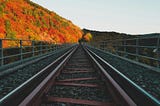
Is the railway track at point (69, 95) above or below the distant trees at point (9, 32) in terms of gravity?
below

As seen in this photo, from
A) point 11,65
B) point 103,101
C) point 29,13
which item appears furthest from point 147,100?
point 29,13

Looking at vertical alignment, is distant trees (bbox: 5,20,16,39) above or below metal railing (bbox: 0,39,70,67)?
above

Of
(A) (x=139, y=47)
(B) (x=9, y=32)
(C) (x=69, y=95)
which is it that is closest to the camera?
(C) (x=69, y=95)

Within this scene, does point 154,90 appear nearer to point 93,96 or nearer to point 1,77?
point 93,96

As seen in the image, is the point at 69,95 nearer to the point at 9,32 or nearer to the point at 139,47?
the point at 139,47

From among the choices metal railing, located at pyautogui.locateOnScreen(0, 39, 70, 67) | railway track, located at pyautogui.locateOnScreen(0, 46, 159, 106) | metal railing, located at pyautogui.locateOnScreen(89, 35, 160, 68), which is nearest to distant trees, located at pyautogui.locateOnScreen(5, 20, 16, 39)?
metal railing, located at pyautogui.locateOnScreen(0, 39, 70, 67)

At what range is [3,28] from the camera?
119 feet

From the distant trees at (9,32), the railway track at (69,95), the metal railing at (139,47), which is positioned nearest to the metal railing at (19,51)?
the railway track at (69,95)

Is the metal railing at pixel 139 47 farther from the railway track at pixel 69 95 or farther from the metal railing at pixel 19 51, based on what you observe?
the metal railing at pixel 19 51

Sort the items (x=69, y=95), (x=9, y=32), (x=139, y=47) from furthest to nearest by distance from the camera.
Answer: (x=9, y=32) < (x=139, y=47) < (x=69, y=95)

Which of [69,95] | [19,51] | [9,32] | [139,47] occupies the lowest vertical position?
[69,95]

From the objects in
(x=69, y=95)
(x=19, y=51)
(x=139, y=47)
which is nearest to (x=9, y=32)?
(x=19, y=51)

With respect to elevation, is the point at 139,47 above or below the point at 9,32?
below

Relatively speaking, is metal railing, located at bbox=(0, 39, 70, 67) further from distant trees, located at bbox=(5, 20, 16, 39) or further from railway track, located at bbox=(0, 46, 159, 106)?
distant trees, located at bbox=(5, 20, 16, 39)
